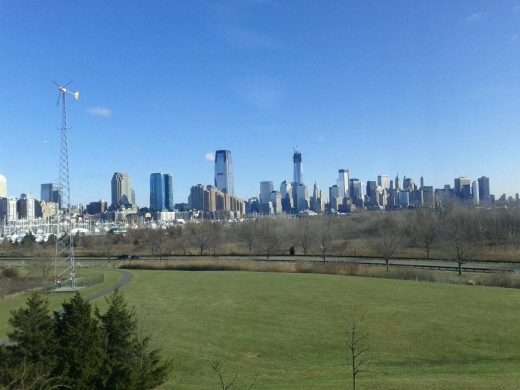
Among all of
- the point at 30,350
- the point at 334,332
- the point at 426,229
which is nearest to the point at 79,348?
the point at 30,350

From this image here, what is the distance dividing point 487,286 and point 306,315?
15672 mm

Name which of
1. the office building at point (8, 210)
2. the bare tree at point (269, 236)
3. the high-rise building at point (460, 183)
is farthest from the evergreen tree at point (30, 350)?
the high-rise building at point (460, 183)

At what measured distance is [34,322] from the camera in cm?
1045

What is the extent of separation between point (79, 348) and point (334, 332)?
11682 mm

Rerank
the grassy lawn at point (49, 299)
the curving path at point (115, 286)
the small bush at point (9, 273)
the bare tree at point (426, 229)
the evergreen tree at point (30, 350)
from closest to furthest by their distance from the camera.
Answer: the evergreen tree at point (30, 350)
the grassy lawn at point (49, 299)
the curving path at point (115, 286)
the small bush at point (9, 273)
the bare tree at point (426, 229)

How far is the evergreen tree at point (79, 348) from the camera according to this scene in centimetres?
971

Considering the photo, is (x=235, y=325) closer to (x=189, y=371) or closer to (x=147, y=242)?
(x=189, y=371)

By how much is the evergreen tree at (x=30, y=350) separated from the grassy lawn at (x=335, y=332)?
4176 mm

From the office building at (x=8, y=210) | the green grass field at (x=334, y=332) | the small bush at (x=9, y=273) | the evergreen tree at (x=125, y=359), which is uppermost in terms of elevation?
the office building at (x=8, y=210)

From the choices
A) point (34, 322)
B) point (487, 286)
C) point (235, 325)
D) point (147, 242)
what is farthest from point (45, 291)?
point (147, 242)

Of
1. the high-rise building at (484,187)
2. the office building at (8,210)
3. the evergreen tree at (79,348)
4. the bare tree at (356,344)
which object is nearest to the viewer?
the evergreen tree at (79,348)

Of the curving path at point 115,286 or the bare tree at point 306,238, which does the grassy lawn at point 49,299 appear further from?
the bare tree at point 306,238

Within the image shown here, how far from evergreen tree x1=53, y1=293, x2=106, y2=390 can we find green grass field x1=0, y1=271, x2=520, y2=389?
344cm

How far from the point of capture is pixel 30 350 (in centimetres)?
998
